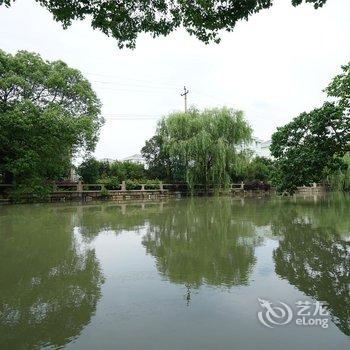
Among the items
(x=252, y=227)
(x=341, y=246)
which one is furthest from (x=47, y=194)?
(x=341, y=246)

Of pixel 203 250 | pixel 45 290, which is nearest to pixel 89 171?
pixel 203 250

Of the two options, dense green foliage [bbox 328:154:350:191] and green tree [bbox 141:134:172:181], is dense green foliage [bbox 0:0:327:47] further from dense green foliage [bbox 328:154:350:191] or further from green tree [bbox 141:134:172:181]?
dense green foliage [bbox 328:154:350:191]

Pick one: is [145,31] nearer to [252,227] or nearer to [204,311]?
[204,311]

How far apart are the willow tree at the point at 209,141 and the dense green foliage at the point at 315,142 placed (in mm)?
9891

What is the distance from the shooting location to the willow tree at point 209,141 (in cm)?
2648

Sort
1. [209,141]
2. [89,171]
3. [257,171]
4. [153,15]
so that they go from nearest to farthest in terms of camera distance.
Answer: [153,15] < [209,141] < [89,171] < [257,171]

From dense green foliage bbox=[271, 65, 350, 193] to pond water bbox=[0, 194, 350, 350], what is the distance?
252 inches

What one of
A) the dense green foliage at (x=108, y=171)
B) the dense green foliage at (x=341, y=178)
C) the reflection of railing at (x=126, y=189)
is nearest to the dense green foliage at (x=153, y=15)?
the reflection of railing at (x=126, y=189)

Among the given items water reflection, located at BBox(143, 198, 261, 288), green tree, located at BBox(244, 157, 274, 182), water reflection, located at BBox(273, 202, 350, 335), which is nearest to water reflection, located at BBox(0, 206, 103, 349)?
water reflection, located at BBox(143, 198, 261, 288)

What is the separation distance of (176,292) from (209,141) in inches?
881

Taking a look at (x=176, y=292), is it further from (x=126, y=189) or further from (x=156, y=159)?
(x=156, y=159)

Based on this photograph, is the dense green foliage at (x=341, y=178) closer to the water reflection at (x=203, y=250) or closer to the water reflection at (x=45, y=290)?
the water reflection at (x=203, y=250)

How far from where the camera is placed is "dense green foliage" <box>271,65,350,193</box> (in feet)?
43.1

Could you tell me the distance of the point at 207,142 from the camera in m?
26.0
